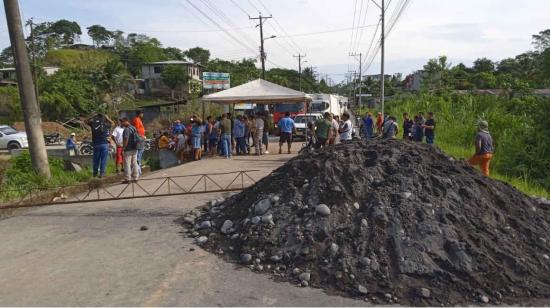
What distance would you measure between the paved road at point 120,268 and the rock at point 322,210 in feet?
4.26

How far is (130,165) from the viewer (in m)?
11.3

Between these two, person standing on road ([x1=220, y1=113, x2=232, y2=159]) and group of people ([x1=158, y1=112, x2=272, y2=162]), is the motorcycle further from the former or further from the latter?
person standing on road ([x1=220, y1=113, x2=232, y2=159])

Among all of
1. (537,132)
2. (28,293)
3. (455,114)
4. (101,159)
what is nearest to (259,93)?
(101,159)

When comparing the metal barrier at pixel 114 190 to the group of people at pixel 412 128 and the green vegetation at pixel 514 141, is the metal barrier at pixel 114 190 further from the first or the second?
the green vegetation at pixel 514 141

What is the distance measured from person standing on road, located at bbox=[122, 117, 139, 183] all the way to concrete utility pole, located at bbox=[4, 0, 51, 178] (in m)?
2.32

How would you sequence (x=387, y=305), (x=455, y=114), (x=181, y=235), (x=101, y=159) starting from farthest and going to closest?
(x=455, y=114), (x=101, y=159), (x=181, y=235), (x=387, y=305)

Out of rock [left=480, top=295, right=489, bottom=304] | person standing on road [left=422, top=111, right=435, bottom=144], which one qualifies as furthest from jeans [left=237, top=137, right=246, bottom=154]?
rock [left=480, top=295, right=489, bottom=304]

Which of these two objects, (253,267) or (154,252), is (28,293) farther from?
(253,267)

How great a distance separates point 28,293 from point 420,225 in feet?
15.6

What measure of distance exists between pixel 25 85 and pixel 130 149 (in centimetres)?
316

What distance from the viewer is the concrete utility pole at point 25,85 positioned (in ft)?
36.9

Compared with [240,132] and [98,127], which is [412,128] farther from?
[98,127]

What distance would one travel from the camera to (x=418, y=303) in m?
4.79

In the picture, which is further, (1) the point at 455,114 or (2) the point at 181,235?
(1) the point at 455,114
